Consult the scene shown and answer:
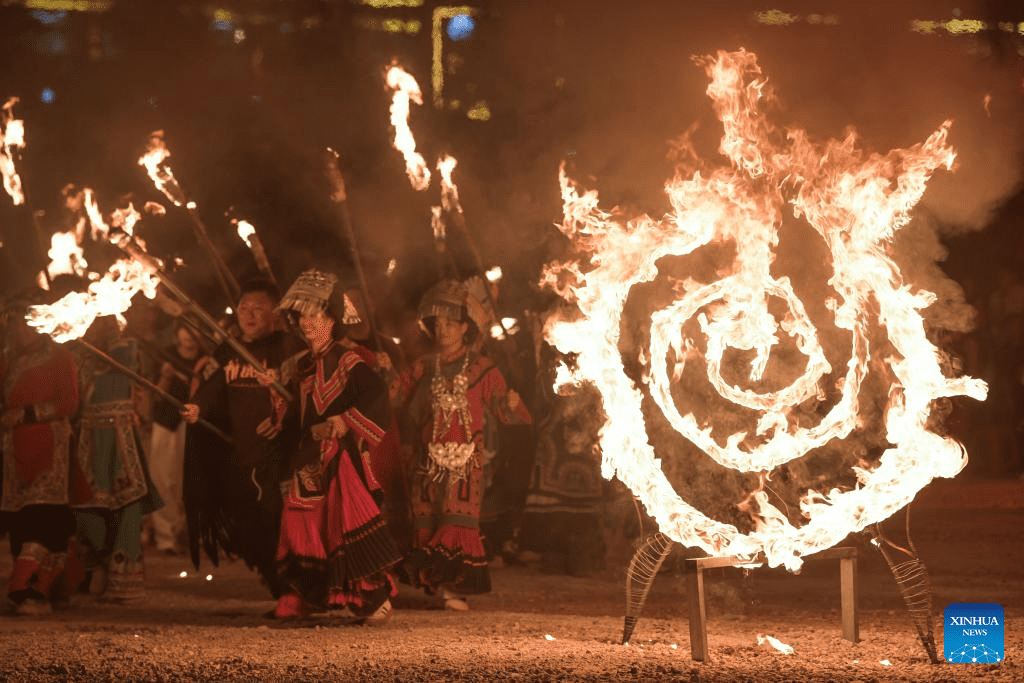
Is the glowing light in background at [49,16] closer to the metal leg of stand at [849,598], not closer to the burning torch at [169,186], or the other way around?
the burning torch at [169,186]

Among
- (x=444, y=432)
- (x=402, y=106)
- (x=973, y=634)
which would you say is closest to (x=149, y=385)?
(x=444, y=432)

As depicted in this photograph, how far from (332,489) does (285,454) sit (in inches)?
21.8

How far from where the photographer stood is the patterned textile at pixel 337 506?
8.18m

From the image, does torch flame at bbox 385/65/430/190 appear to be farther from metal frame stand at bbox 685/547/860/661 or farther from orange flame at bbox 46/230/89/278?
metal frame stand at bbox 685/547/860/661

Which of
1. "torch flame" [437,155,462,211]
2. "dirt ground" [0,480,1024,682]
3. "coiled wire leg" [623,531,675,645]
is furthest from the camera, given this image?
"torch flame" [437,155,462,211]

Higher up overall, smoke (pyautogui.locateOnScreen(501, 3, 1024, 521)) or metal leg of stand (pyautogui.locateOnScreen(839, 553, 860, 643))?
smoke (pyautogui.locateOnScreen(501, 3, 1024, 521))

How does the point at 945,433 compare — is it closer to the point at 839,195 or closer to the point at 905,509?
the point at 905,509

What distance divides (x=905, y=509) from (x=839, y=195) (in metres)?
1.42

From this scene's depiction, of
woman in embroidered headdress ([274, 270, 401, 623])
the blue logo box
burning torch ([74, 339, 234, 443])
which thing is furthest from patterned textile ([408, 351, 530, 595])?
the blue logo box

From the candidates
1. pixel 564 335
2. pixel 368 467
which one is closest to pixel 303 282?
pixel 368 467

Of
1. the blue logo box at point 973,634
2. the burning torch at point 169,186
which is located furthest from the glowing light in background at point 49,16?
the blue logo box at point 973,634

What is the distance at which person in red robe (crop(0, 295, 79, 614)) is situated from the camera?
8766mm

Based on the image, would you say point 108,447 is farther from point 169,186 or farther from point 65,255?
point 169,186

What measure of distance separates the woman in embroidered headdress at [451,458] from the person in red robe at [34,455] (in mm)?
1968
